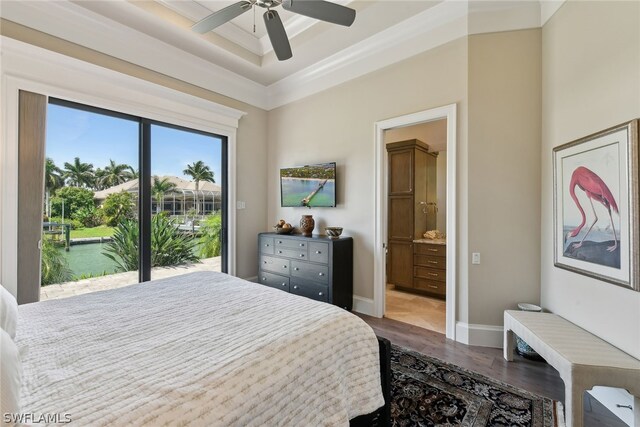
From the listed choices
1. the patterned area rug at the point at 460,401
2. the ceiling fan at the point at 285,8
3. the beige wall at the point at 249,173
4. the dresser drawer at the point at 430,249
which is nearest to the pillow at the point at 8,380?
the patterned area rug at the point at 460,401

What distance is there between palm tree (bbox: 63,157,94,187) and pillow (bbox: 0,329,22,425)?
249 cm

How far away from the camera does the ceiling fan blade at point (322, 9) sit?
1871 millimetres

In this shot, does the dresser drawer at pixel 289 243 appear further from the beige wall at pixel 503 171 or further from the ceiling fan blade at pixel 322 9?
the ceiling fan blade at pixel 322 9

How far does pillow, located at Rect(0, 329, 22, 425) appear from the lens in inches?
27.4

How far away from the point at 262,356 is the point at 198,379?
23cm

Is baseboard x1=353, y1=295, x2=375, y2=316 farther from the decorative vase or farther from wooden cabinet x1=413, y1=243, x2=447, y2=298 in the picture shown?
wooden cabinet x1=413, y1=243, x2=447, y2=298

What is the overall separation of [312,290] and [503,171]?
2.33 m

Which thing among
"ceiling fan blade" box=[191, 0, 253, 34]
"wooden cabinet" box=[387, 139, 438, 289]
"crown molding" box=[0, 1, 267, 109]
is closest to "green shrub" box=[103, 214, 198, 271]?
"crown molding" box=[0, 1, 267, 109]

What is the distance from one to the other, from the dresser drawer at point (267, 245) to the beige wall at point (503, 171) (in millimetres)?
2388

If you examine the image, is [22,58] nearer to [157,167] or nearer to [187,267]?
[157,167]

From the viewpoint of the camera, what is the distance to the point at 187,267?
362cm

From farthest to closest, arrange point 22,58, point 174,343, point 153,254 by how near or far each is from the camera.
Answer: point 153,254
point 22,58
point 174,343

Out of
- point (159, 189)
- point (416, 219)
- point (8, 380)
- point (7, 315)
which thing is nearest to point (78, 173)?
point (159, 189)

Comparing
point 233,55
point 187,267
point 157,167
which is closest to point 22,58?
point 157,167
